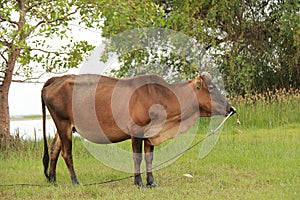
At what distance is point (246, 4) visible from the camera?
1791 centimetres

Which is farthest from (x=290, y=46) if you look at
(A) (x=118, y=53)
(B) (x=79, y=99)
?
(B) (x=79, y=99)

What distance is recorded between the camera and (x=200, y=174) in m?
8.27

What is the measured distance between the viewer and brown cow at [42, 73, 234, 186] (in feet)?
24.1

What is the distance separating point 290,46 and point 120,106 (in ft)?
37.1

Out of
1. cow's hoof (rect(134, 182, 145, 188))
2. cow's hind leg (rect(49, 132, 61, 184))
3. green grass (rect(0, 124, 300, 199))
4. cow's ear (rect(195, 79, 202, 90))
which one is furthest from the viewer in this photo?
cow's hind leg (rect(49, 132, 61, 184))

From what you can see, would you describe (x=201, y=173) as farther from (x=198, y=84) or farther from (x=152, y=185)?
(x=198, y=84)

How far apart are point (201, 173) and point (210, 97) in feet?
4.67

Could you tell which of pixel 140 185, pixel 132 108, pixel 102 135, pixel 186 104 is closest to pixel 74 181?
pixel 102 135

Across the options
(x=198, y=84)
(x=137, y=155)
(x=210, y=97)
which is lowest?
(x=137, y=155)

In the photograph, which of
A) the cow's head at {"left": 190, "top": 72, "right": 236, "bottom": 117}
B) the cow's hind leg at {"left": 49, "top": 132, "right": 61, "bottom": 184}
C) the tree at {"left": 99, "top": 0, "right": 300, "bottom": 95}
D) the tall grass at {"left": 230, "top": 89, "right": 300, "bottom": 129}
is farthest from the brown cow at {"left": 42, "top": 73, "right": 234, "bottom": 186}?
the tree at {"left": 99, "top": 0, "right": 300, "bottom": 95}

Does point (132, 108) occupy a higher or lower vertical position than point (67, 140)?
higher

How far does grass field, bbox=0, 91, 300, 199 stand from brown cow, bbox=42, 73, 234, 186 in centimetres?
53

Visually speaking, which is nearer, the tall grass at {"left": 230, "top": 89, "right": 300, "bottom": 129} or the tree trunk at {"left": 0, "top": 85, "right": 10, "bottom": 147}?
the tree trunk at {"left": 0, "top": 85, "right": 10, "bottom": 147}

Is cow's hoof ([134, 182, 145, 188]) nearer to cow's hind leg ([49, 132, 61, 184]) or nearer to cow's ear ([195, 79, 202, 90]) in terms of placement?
cow's hind leg ([49, 132, 61, 184])
